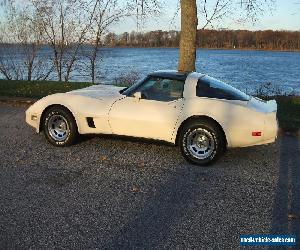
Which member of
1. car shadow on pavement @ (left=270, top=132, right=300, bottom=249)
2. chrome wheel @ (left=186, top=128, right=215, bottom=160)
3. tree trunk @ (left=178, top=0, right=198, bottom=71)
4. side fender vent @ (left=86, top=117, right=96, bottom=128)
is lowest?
car shadow on pavement @ (left=270, top=132, right=300, bottom=249)

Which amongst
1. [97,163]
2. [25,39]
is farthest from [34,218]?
[25,39]

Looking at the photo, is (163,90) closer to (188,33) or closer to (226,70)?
(188,33)

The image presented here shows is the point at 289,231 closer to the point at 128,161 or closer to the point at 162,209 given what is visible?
the point at 162,209

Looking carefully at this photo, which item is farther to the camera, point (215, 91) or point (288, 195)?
point (215, 91)

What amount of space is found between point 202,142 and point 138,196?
67.3 inches

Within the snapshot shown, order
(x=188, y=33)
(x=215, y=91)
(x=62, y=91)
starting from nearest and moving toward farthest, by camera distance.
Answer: (x=215, y=91), (x=188, y=33), (x=62, y=91)

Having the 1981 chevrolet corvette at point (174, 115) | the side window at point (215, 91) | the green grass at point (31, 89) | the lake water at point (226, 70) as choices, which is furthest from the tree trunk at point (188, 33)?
the lake water at point (226, 70)

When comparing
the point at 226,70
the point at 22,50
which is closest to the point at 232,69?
the point at 226,70

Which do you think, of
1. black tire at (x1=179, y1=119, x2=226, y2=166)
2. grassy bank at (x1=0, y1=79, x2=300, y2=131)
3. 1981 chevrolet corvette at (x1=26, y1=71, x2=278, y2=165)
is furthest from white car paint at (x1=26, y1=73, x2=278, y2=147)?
grassy bank at (x1=0, y1=79, x2=300, y2=131)

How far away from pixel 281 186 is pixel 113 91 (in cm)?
322

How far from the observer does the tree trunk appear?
1091 centimetres

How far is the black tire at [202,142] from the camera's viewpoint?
19.3 ft

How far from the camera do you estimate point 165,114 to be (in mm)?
6055

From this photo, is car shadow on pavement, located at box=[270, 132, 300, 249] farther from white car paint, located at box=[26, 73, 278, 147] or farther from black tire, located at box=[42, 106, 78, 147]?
black tire, located at box=[42, 106, 78, 147]
